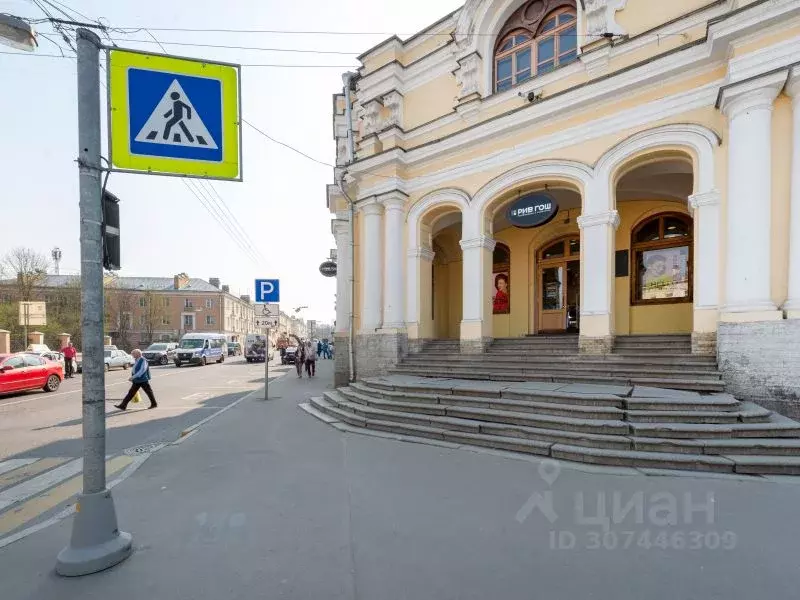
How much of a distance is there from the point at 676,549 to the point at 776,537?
3.02 feet

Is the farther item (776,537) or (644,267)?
(644,267)

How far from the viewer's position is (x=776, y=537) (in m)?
3.13

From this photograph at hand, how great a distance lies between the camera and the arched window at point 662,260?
33.4ft

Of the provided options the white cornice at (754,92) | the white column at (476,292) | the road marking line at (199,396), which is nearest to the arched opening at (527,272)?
the white column at (476,292)

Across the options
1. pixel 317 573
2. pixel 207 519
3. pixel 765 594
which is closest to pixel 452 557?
pixel 317 573

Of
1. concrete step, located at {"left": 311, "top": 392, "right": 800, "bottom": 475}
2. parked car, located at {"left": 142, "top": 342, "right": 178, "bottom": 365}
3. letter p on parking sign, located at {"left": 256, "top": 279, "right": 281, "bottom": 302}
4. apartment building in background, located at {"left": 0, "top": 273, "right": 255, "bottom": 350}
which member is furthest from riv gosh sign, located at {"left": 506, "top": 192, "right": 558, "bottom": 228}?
apartment building in background, located at {"left": 0, "top": 273, "right": 255, "bottom": 350}

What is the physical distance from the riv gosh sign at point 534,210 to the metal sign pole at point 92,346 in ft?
26.1

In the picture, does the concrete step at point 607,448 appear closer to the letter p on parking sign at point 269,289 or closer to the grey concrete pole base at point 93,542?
the grey concrete pole base at point 93,542

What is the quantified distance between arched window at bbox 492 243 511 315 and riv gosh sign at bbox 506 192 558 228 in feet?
13.1

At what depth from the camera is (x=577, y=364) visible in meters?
7.88

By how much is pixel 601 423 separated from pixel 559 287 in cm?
766

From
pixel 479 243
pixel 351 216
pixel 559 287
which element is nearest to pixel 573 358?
pixel 479 243

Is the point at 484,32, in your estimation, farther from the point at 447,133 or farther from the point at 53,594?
the point at 53,594

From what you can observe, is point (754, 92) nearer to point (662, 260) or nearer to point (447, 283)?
point (662, 260)
